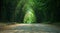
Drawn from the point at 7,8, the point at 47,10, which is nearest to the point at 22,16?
the point at 7,8

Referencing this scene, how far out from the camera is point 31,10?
1199cm

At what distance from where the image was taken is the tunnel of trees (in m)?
10.7

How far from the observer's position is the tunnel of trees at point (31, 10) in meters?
10.7

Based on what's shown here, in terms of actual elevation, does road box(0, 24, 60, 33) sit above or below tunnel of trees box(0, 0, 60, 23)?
below

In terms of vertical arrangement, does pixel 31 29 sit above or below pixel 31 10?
below

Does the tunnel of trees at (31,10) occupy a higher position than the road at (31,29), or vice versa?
the tunnel of trees at (31,10)

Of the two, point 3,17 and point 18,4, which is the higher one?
point 18,4

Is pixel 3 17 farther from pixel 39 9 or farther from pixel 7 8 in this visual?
pixel 39 9

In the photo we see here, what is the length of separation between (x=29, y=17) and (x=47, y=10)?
2.02 metres

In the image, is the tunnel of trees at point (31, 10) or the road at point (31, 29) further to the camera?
the tunnel of trees at point (31, 10)

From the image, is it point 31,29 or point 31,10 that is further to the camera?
point 31,10

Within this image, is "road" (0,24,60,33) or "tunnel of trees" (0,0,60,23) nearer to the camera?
"road" (0,24,60,33)

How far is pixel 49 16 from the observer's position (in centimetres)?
1088

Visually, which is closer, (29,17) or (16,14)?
(16,14)
